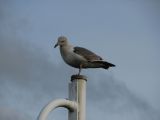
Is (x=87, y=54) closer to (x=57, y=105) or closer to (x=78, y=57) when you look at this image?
(x=78, y=57)

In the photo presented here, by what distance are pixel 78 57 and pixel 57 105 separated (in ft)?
8.01

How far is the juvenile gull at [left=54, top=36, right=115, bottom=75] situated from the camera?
927 cm

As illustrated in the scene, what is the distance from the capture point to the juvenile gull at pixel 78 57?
30.4 ft

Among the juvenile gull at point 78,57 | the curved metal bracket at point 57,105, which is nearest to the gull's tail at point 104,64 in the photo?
the juvenile gull at point 78,57

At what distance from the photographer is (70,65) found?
9.27m

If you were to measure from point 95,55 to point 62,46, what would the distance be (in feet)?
2.21

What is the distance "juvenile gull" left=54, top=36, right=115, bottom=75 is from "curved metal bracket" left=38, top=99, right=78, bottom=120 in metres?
2.05

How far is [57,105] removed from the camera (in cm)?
698

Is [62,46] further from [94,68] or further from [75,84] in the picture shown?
[75,84]

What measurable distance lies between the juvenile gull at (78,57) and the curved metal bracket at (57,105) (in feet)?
6.72

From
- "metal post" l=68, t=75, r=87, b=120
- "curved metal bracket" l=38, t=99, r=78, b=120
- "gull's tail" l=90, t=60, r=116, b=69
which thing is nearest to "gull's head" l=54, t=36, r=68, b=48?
"gull's tail" l=90, t=60, r=116, b=69

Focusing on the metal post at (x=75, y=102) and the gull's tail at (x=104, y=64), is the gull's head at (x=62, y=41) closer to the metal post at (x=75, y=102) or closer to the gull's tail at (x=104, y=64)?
the gull's tail at (x=104, y=64)

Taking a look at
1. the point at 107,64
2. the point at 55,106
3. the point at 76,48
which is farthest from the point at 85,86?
the point at 76,48

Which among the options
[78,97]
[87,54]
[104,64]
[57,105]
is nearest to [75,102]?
[78,97]
